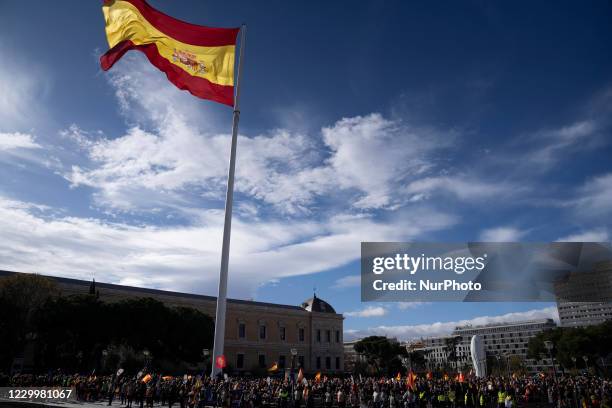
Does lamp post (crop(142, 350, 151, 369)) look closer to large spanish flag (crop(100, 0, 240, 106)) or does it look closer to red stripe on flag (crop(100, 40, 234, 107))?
red stripe on flag (crop(100, 40, 234, 107))

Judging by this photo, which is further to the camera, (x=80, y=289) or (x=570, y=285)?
(x=570, y=285)

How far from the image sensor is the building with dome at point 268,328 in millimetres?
58500

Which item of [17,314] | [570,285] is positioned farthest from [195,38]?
[570,285]

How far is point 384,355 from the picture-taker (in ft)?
242

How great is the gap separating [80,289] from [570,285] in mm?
147921

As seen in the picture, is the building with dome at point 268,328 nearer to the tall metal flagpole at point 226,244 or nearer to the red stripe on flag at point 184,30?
the tall metal flagpole at point 226,244

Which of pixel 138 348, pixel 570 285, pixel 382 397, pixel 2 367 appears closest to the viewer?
pixel 382 397

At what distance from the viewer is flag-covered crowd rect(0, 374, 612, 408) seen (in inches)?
804

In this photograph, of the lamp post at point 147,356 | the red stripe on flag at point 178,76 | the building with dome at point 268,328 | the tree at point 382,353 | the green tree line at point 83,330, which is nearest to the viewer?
the red stripe on flag at point 178,76

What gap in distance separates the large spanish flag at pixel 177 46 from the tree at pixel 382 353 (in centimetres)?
6531

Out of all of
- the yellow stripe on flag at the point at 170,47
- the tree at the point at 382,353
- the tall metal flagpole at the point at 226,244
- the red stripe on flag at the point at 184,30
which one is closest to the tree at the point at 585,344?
the tree at the point at 382,353

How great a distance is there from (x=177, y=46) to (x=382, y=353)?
6718cm

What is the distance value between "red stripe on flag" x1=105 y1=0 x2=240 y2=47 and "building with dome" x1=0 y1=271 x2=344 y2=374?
43526mm

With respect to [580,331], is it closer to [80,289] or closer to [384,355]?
[384,355]
